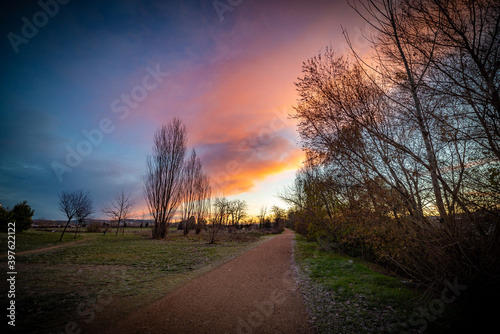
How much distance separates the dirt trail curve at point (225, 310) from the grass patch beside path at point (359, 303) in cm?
47

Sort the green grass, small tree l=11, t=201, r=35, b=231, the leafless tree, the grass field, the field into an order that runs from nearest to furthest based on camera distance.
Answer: the field < the grass field < the green grass < small tree l=11, t=201, r=35, b=231 < the leafless tree

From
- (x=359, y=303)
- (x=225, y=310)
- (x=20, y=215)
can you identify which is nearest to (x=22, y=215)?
(x=20, y=215)

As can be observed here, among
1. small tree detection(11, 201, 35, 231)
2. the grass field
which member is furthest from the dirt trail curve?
small tree detection(11, 201, 35, 231)

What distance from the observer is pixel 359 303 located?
4.79 meters

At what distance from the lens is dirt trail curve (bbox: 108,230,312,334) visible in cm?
376

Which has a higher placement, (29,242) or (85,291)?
(85,291)

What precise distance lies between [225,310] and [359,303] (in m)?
3.49

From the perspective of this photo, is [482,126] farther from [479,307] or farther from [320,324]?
[320,324]

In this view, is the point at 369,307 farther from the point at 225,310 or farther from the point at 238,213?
the point at 238,213

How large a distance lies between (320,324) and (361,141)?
4630 millimetres

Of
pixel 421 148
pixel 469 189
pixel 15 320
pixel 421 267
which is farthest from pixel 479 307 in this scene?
pixel 15 320

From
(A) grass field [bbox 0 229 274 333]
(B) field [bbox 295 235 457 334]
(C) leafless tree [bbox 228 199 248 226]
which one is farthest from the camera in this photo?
(C) leafless tree [bbox 228 199 248 226]

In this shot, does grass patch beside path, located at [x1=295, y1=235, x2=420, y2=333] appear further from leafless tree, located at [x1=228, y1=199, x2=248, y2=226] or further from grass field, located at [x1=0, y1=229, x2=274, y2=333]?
leafless tree, located at [x1=228, y1=199, x2=248, y2=226]

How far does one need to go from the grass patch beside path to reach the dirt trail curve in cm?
47
